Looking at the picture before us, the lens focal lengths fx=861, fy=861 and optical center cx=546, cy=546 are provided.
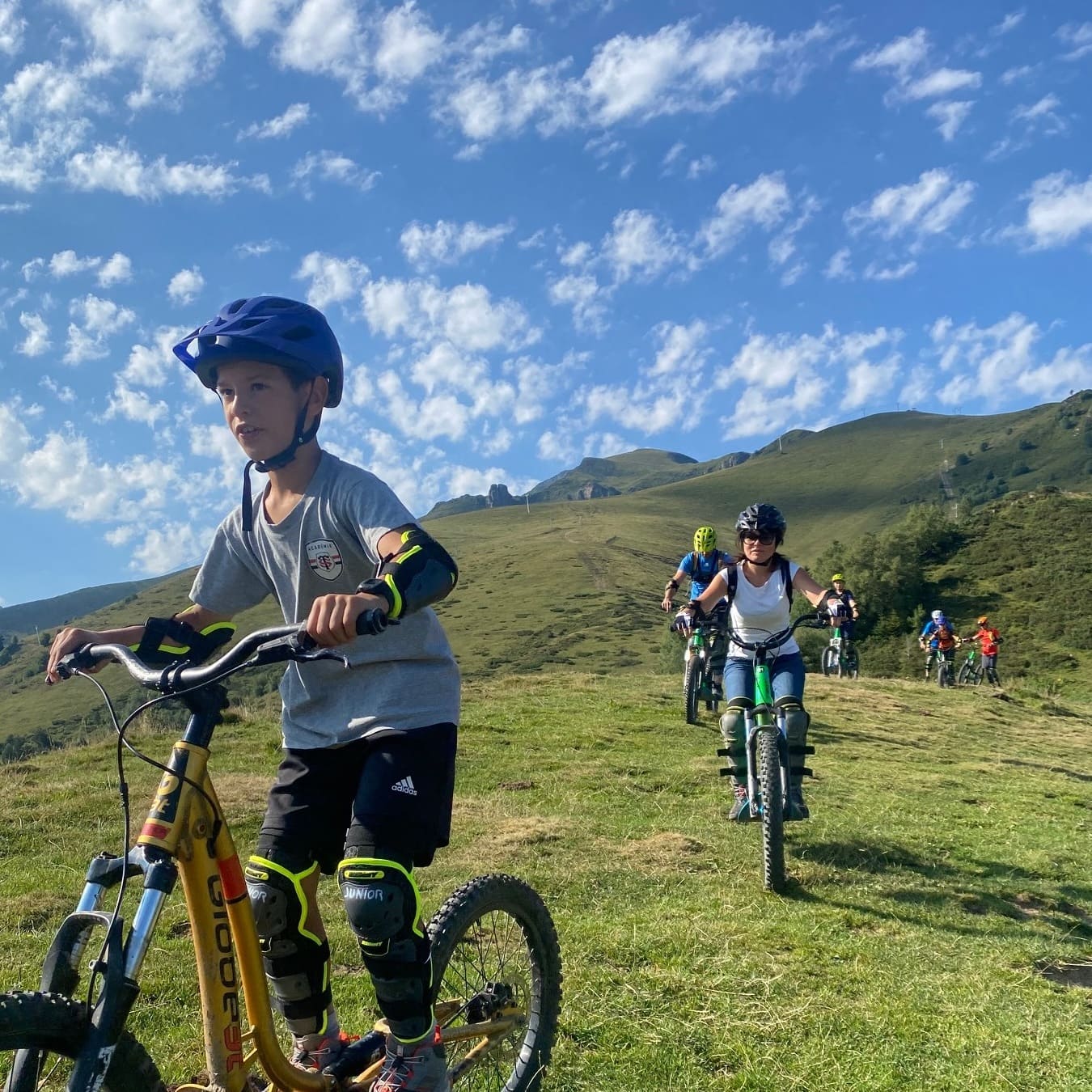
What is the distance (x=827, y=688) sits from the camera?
21.0m

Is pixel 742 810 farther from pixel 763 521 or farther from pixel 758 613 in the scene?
pixel 763 521

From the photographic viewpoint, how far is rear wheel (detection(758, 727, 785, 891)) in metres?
6.53

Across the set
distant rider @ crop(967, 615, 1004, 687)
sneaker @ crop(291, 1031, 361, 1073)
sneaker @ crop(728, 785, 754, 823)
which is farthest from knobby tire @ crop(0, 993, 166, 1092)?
distant rider @ crop(967, 615, 1004, 687)

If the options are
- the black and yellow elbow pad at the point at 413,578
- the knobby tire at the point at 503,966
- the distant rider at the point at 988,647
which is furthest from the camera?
the distant rider at the point at 988,647

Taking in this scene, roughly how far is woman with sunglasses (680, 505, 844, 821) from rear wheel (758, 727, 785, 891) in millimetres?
472

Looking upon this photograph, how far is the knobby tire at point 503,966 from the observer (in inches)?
131

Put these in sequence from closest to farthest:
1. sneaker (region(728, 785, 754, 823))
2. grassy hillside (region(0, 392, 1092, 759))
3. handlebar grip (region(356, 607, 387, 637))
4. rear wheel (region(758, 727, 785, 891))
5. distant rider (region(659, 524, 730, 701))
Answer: handlebar grip (region(356, 607, 387, 637)), rear wheel (region(758, 727, 785, 891)), sneaker (region(728, 785, 754, 823)), distant rider (region(659, 524, 730, 701)), grassy hillside (region(0, 392, 1092, 759))

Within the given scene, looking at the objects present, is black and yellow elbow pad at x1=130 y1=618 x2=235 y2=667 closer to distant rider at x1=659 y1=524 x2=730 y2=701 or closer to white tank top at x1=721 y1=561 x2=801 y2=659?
white tank top at x1=721 y1=561 x2=801 y2=659

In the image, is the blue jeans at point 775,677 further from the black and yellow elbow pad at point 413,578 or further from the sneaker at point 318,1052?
the black and yellow elbow pad at point 413,578

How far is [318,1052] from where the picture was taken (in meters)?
3.14

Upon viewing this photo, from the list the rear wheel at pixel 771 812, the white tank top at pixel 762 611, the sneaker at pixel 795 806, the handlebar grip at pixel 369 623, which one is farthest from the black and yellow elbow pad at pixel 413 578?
the white tank top at pixel 762 611

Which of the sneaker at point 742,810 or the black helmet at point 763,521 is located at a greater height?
the black helmet at point 763,521

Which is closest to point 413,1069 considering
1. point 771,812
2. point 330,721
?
point 330,721

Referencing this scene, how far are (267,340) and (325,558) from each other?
0.81 meters
